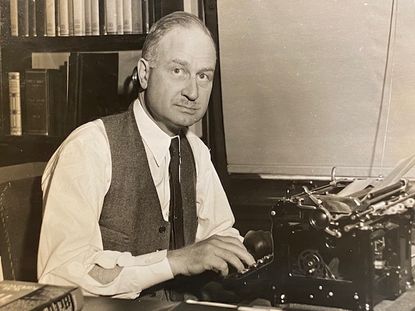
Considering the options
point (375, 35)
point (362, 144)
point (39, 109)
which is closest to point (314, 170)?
point (362, 144)

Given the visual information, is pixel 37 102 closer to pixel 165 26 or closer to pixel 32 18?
pixel 32 18

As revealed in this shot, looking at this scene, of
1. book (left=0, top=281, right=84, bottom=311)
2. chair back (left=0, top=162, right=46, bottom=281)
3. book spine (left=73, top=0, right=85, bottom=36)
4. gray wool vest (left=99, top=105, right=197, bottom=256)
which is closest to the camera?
book (left=0, top=281, right=84, bottom=311)

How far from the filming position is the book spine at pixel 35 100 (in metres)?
2.27

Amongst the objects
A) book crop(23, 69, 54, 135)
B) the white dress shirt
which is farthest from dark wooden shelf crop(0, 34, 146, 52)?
the white dress shirt

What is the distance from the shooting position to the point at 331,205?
1.41 meters

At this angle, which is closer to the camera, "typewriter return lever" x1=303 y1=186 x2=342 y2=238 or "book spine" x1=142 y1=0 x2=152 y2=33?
"typewriter return lever" x1=303 y1=186 x2=342 y2=238

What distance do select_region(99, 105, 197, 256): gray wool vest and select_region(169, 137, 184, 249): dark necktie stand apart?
0.04 m

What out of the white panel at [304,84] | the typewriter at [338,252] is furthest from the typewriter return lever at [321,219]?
the white panel at [304,84]

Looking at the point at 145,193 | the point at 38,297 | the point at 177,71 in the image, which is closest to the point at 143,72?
the point at 177,71

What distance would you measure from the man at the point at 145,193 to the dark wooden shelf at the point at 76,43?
0.37m

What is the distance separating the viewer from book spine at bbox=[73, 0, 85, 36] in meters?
2.21

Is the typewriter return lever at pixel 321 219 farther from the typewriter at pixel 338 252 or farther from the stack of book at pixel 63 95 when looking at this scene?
the stack of book at pixel 63 95

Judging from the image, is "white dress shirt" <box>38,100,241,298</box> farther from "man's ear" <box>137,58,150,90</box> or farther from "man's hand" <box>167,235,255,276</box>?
"man's ear" <box>137,58,150,90</box>

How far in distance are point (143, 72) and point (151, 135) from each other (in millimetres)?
200
